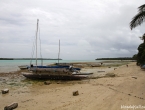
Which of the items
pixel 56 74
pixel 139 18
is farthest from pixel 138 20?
pixel 56 74

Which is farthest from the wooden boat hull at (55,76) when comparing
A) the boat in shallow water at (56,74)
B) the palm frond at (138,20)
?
the palm frond at (138,20)

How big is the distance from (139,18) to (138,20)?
0.51 feet

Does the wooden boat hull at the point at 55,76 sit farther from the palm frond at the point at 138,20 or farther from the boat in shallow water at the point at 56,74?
the palm frond at the point at 138,20

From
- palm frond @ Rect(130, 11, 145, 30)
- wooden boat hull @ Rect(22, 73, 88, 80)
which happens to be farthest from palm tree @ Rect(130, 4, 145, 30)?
wooden boat hull @ Rect(22, 73, 88, 80)

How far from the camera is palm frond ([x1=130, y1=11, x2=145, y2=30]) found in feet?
36.3

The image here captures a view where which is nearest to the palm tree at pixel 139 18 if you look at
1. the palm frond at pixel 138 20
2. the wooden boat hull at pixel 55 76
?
the palm frond at pixel 138 20

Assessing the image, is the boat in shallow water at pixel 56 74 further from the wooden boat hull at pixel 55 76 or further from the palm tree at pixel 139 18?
the palm tree at pixel 139 18

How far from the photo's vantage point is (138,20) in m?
11.2

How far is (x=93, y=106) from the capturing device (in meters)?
7.41

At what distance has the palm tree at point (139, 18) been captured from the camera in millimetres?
11013

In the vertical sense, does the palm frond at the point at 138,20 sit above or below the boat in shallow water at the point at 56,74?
above

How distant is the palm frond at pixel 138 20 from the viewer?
11.1 metres

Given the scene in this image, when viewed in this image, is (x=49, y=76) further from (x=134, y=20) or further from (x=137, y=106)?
(x=137, y=106)

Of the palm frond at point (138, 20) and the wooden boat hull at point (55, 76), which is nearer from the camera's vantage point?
the palm frond at point (138, 20)
